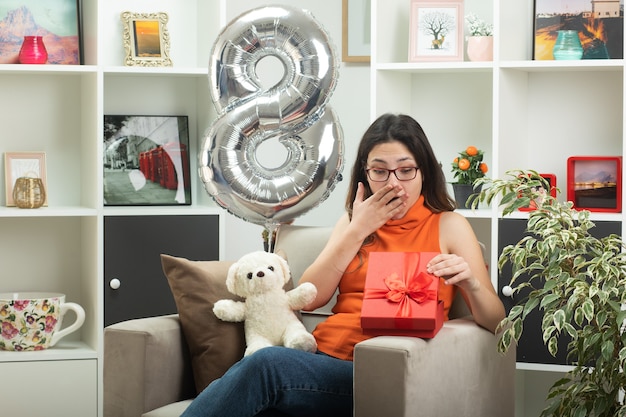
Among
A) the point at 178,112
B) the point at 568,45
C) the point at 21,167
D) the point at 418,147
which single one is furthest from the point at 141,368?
the point at 568,45

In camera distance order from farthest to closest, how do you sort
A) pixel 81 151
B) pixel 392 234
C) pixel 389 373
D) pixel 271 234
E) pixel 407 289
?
pixel 81 151
pixel 271 234
pixel 392 234
pixel 407 289
pixel 389 373

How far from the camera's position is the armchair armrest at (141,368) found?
7.66 ft

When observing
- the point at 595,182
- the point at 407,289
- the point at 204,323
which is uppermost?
the point at 595,182

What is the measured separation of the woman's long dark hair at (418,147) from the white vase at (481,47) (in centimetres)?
68

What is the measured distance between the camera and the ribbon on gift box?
2.24 meters

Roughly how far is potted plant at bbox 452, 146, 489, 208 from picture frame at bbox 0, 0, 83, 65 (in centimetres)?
129

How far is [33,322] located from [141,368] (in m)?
0.96

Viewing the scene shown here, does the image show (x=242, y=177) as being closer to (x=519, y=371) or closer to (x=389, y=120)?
(x=389, y=120)

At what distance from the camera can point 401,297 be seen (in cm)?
225

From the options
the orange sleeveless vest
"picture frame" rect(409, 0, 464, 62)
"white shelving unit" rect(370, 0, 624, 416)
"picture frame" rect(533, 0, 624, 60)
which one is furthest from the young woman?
"picture frame" rect(533, 0, 624, 60)

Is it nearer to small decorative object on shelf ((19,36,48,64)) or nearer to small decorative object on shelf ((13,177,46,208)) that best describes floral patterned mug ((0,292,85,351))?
small decorative object on shelf ((13,177,46,208))

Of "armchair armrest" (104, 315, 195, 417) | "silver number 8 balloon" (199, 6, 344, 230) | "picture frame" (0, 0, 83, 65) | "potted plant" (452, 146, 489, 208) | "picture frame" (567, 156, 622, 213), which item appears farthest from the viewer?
"picture frame" (0, 0, 83, 65)

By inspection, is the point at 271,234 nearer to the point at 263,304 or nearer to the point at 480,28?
the point at 263,304

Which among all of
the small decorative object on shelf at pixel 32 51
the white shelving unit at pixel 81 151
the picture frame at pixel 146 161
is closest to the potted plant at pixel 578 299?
the white shelving unit at pixel 81 151
